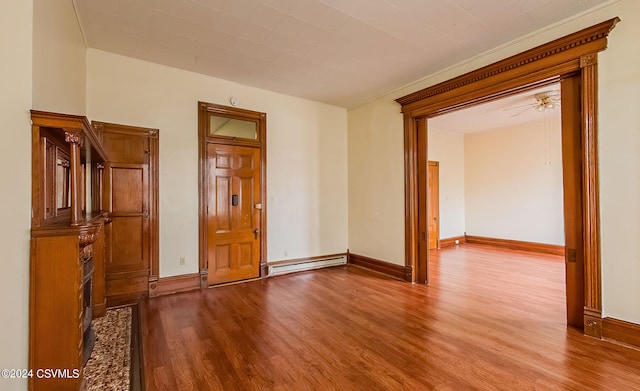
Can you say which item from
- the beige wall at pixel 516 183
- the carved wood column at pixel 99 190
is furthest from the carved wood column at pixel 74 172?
the beige wall at pixel 516 183

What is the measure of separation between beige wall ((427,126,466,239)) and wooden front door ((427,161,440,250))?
0.12m

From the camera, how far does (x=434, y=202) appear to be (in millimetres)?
7445

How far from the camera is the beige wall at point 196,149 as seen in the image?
362 centimetres

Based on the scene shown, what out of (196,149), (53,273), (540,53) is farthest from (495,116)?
(53,273)

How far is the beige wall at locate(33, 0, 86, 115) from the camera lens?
1729mm

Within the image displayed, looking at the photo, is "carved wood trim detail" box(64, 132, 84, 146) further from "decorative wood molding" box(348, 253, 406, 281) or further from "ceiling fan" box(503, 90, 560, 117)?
"ceiling fan" box(503, 90, 560, 117)

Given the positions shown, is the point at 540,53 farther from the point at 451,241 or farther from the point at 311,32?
the point at 451,241

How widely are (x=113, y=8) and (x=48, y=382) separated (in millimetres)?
3104

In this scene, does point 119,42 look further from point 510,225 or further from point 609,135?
point 510,225

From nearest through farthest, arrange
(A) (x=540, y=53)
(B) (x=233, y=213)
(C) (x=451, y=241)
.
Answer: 1. (A) (x=540, y=53)
2. (B) (x=233, y=213)
3. (C) (x=451, y=241)

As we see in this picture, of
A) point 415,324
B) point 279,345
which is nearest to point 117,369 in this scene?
point 279,345

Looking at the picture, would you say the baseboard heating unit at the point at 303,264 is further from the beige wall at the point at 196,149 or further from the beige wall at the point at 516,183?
the beige wall at the point at 516,183

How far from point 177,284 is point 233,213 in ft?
4.11

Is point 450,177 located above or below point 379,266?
A: above
